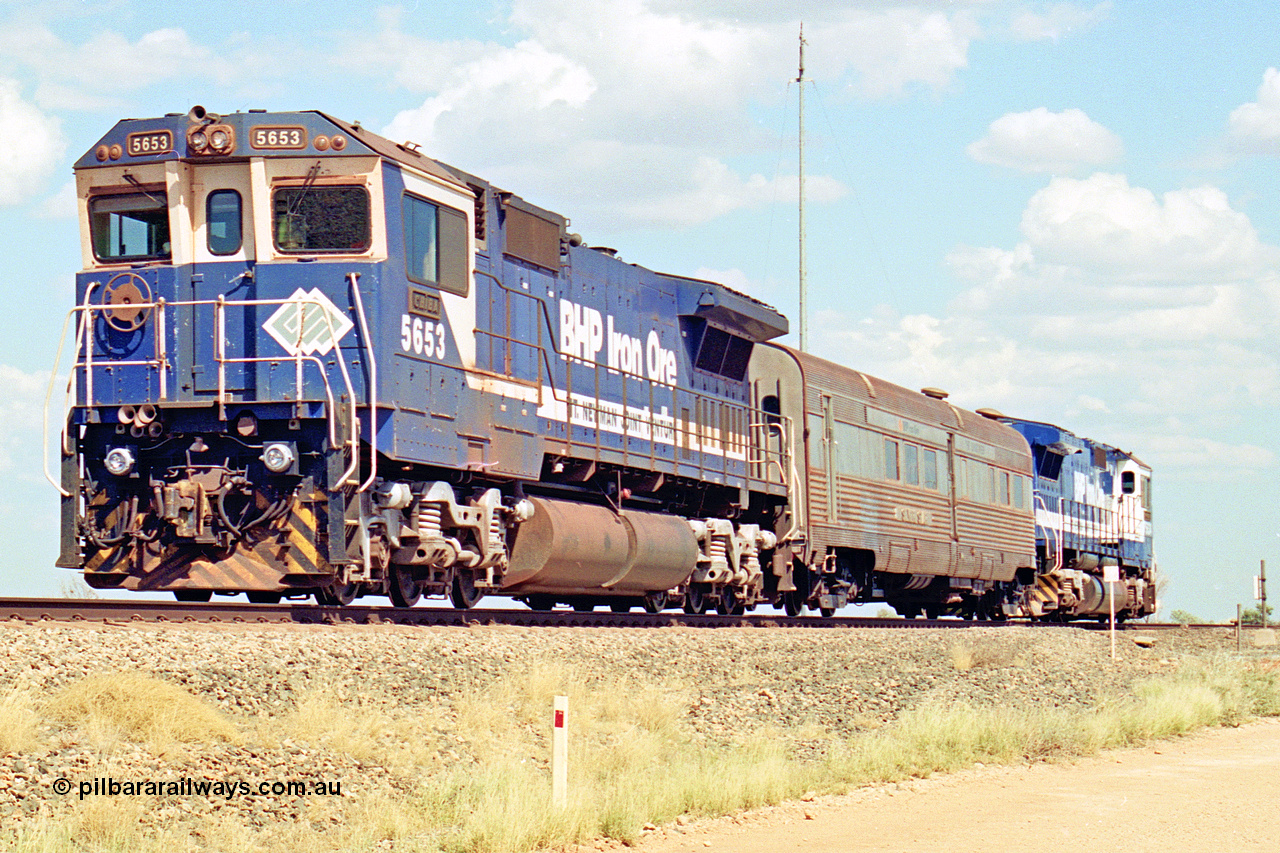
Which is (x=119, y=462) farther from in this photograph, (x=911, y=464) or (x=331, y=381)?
(x=911, y=464)

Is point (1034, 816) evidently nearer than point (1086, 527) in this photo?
Yes

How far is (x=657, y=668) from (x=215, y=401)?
446 centimetres

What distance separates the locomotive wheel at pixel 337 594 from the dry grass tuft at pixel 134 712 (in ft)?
14.6

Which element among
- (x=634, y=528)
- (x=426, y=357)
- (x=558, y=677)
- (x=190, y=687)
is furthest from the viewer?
(x=634, y=528)

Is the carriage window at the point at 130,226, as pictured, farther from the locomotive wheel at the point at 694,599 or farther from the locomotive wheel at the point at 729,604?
the locomotive wheel at the point at 729,604

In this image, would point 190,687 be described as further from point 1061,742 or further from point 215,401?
point 1061,742

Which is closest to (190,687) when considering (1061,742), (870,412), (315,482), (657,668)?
(315,482)

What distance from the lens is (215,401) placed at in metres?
12.9

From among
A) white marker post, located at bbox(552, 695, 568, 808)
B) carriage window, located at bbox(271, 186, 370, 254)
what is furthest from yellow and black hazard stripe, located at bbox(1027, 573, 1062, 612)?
white marker post, located at bbox(552, 695, 568, 808)

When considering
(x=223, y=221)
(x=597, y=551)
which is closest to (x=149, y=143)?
(x=223, y=221)

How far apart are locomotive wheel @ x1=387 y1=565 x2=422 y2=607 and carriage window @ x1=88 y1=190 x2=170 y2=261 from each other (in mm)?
3567

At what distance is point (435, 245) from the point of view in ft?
45.1

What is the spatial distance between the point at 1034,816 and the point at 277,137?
8376mm

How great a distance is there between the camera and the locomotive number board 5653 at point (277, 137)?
13.0 m
